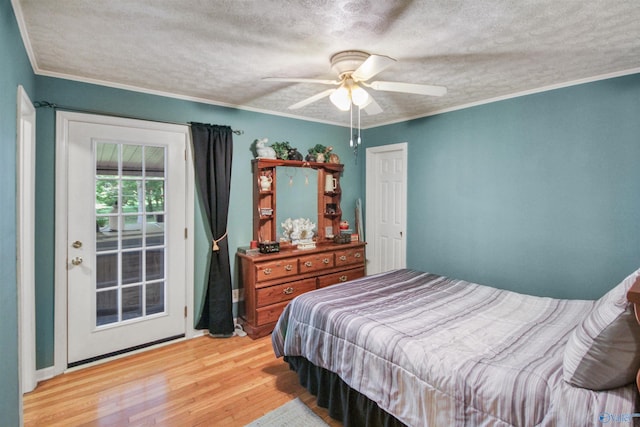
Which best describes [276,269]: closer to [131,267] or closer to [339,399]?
[131,267]

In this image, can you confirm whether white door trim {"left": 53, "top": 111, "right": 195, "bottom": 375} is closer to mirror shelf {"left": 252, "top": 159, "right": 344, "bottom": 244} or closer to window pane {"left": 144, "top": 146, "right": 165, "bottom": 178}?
window pane {"left": 144, "top": 146, "right": 165, "bottom": 178}

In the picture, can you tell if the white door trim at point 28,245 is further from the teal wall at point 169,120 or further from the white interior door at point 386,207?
the white interior door at point 386,207

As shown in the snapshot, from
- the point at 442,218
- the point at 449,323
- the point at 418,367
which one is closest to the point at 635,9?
the point at 449,323

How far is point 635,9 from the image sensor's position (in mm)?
1683

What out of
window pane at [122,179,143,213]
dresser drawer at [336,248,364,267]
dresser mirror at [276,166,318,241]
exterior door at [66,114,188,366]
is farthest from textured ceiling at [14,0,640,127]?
dresser drawer at [336,248,364,267]

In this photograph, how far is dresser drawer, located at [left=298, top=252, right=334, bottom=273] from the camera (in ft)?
11.8

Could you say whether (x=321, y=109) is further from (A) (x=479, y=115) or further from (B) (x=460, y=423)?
(B) (x=460, y=423)

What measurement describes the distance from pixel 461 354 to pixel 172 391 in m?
A: 2.08

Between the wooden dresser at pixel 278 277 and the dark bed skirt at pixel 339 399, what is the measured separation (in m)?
0.95

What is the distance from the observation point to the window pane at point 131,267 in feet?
9.62

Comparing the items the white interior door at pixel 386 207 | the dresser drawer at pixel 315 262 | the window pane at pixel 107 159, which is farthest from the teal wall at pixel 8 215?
the white interior door at pixel 386 207

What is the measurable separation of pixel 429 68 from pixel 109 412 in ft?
11.0

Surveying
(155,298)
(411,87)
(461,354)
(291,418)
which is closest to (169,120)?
(155,298)

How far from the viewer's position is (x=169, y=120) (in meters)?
3.11
